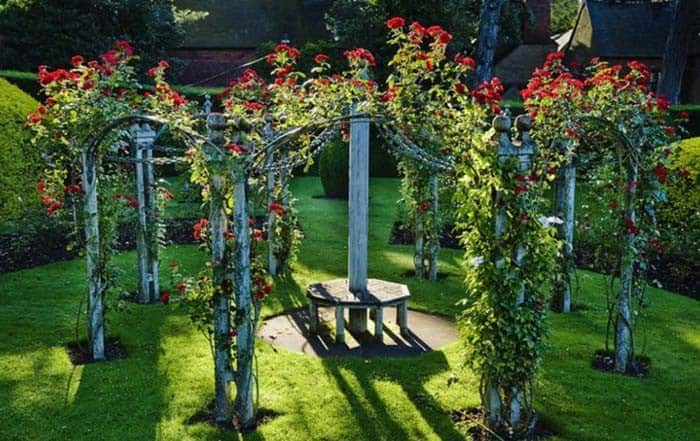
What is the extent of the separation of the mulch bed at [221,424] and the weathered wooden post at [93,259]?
1.70 m

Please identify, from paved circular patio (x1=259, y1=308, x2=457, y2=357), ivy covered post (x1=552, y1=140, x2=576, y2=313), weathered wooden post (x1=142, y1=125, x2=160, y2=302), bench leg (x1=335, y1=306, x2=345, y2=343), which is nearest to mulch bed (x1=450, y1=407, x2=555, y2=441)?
paved circular patio (x1=259, y1=308, x2=457, y2=357)

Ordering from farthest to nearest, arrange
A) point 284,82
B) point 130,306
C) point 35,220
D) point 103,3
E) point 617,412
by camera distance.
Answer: point 103,3
point 35,220
point 130,306
point 284,82
point 617,412

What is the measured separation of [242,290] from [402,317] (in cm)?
297

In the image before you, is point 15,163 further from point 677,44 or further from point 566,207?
point 677,44

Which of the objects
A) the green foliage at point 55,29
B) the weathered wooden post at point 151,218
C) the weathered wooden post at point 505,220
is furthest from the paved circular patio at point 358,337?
the green foliage at point 55,29

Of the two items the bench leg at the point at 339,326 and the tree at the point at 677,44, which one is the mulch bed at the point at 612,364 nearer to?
the bench leg at the point at 339,326

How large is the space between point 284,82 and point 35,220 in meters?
5.93

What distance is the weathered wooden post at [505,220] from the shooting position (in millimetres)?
4912

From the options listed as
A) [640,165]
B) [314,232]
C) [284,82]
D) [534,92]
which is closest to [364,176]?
[284,82]

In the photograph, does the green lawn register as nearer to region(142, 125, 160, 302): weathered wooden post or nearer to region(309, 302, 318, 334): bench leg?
region(142, 125, 160, 302): weathered wooden post

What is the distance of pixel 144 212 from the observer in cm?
829

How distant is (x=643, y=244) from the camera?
20.8ft

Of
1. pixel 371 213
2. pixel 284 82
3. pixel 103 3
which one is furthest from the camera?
pixel 103 3

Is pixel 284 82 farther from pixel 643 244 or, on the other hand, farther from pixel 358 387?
pixel 643 244
